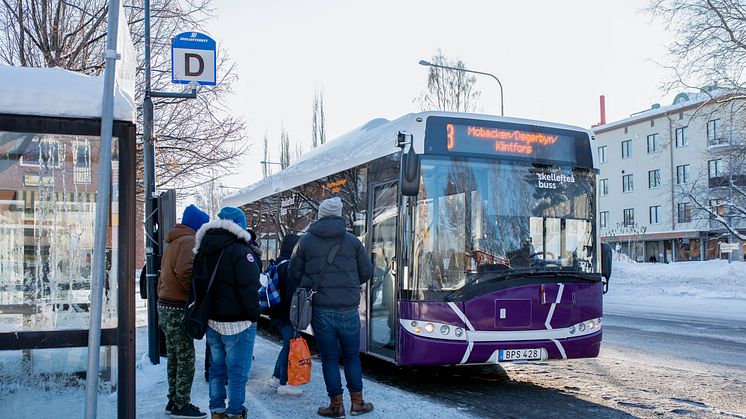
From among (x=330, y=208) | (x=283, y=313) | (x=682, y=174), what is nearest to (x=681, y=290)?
(x=283, y=313)

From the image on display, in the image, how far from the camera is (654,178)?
198 ft

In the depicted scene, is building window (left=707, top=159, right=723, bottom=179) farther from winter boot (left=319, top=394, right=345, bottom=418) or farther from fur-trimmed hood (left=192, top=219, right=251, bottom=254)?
fur-trimmed hood (left=192, top=219, right=251, bottom=254)

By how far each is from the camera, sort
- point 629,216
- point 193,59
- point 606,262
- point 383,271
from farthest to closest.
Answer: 1. point 629,216
2. point 193,59
3. point 606,262
4. point 383,271

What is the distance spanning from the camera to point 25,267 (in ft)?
16.6

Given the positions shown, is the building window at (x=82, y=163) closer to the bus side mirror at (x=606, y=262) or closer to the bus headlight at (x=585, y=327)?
the bus headlight at (x=585, y=327)

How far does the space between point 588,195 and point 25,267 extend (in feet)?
20.3

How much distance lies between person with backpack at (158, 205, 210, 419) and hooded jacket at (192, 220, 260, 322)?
51cm

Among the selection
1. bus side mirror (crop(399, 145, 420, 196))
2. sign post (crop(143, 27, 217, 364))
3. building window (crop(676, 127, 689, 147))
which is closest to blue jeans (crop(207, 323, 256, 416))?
bus side mirror (crop(399, 145, 420, 196))

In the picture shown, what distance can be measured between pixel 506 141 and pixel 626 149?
59312mm

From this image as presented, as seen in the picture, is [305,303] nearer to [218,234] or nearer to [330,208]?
[330,208]

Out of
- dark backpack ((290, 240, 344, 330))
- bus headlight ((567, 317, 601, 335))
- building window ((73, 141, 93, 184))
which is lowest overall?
bus headlight ((567, 317, 601, 335))

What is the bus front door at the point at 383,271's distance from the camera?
816 centimetres

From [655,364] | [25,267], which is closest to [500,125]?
[655,364]

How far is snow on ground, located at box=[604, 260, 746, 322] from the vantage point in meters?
21.7
